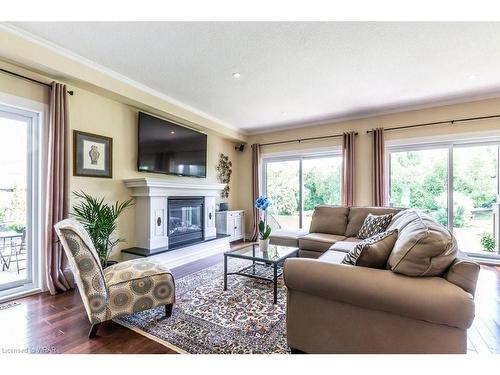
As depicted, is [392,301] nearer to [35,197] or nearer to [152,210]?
[152,210]

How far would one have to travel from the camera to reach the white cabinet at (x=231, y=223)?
16.4 feet

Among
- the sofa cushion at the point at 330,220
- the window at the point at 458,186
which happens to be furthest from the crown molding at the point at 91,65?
the window at the point at 458,186

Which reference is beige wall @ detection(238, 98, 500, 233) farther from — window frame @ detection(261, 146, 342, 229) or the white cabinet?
the white cabinet

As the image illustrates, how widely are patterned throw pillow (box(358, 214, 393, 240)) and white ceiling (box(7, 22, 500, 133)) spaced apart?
1.75m

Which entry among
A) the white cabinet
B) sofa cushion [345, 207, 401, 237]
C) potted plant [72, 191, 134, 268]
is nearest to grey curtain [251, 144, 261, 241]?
the white cabinet

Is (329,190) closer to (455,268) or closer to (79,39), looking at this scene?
(455,268)

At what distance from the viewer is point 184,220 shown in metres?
4.12

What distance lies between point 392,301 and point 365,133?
3.83 m

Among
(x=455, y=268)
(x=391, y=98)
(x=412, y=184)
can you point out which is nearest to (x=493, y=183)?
(x=412, y=184)

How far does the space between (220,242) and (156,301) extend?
2.51m

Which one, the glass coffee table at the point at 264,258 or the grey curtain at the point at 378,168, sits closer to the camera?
the glass coffee table at the point at 264,258

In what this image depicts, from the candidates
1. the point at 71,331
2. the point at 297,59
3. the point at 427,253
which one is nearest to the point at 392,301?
the point at 427,253

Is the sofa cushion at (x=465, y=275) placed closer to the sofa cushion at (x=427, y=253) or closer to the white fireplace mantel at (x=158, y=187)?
the sofa cushion at (x=427, y=253)

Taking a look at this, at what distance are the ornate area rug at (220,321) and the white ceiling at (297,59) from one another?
8.17 feet
